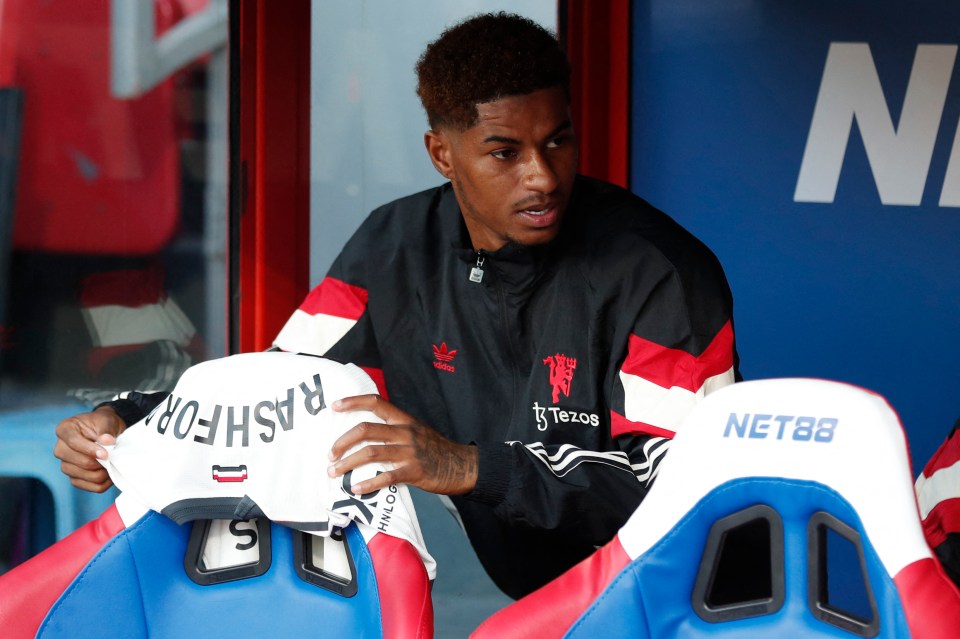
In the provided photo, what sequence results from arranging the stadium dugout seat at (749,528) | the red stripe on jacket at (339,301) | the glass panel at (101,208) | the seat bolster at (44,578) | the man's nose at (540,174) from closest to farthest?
the stadium dugout seat at (749,528)
the seat bolster at (44,578)
the man's nose at (540,174)
the red stripe on jacket at (339,301)
the glass panel at (101,208)

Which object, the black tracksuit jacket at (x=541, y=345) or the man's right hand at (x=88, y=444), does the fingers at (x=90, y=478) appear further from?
the black tracksuit jacket at (x=541, y=345)

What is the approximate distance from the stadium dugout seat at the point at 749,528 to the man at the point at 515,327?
25cm

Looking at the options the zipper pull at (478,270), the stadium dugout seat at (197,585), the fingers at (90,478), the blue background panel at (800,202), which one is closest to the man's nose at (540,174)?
the zipper pull at (478,270)

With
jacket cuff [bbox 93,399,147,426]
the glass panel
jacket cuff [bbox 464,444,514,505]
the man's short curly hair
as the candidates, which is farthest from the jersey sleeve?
the glass panel

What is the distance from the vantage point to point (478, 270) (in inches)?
64.0

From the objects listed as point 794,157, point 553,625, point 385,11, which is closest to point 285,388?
point 553,625

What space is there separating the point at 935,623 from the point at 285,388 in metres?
0.71

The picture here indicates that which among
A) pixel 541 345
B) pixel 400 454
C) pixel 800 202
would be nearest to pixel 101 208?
pixel 541 345

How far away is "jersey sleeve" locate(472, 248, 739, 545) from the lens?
4.37 feet

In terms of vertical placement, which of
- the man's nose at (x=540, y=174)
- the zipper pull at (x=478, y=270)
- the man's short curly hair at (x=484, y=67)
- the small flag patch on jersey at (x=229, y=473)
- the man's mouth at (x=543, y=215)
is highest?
the man's short curly hair at (x=484, y=67)

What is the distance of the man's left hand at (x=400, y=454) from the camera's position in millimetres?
1235

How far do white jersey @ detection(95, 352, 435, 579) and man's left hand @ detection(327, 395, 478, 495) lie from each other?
1 cm

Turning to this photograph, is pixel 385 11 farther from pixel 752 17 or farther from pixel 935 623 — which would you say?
pixel 935 623

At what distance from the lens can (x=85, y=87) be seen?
2.18 meters
